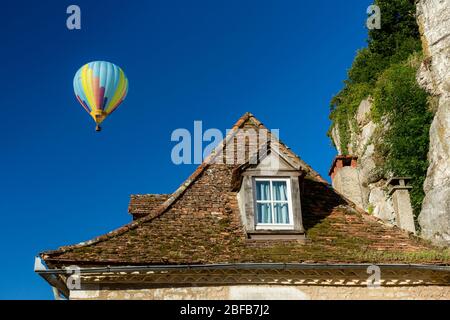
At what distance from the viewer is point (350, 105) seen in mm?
35031

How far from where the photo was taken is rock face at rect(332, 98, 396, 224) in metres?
27.0

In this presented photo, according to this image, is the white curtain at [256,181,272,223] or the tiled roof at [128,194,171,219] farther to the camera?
the tiled roof at [128,194,171,219]

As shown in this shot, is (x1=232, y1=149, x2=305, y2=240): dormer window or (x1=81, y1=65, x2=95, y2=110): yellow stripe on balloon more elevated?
(x1=81, y1=65, x2=95, y2=110): yellow stripe on balloon

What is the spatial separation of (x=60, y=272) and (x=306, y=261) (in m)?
4.59

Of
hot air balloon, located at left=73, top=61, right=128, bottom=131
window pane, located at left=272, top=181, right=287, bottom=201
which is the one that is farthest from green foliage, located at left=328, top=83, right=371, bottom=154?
window pane, located at left=272, top=181, right=287, bottom=201

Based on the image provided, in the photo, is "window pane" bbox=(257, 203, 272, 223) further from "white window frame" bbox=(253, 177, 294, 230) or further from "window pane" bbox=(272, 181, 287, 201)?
"window pane" bbox=(272, 181, 287, 201)

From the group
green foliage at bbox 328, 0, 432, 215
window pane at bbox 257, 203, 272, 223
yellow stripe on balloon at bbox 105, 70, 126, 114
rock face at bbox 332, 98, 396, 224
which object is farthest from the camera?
green foliage at bbox 328, 0, 432, 215

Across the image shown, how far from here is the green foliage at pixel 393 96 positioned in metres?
27.4

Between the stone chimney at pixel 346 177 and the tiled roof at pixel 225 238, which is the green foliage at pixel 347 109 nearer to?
the stone chimney at pixel 346 177

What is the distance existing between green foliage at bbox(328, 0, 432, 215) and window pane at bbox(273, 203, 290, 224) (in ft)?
50.2

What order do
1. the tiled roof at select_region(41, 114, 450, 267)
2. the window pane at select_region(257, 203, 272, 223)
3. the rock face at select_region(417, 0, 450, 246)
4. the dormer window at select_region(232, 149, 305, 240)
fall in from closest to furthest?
the tiled roof at select_region(41, 114, 450, 267), the dormer window at select_region(232, 149, 305, 240), the window pane at select_region(257, 203, 272, 223), the rock face at select_region(417, 0, 450, 246)

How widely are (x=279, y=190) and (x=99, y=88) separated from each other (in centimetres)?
816
